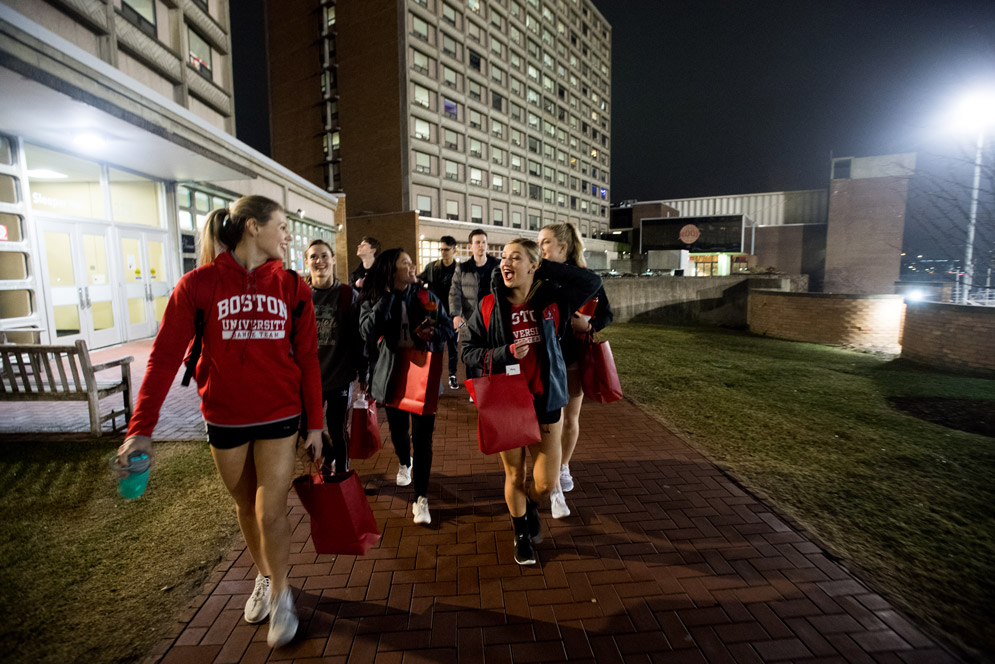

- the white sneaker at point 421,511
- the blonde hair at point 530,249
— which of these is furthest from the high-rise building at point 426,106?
the blonde hair at point 530,249

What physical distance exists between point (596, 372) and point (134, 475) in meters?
2.78

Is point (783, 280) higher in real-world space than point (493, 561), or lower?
higher

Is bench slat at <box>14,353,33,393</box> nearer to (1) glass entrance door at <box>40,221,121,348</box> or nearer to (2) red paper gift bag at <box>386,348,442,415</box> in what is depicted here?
(2) red paper gift bag at <box>386,348,442,415</box>

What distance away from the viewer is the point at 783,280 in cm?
1906

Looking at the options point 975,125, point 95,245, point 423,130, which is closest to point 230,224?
point 975,125

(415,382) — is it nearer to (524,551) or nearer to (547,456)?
(547,456)

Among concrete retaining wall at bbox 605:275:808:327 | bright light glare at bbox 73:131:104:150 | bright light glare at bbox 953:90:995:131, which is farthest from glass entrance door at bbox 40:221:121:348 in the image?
concrete retaining wall at bbox 605:275:808:327

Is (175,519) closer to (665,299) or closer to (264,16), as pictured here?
(665,299)

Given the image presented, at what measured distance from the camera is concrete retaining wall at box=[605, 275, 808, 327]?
60.2 ft

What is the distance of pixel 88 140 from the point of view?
8797 mm

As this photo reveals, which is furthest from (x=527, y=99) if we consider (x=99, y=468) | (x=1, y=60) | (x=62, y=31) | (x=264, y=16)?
(x=99, y=468)

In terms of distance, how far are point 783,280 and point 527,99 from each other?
3868cm

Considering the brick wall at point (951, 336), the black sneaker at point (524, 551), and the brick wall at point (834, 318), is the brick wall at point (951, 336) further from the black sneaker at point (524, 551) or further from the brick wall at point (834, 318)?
the black sneaker at point (524, 551)

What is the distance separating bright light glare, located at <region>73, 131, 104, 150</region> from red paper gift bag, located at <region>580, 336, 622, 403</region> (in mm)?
10037
